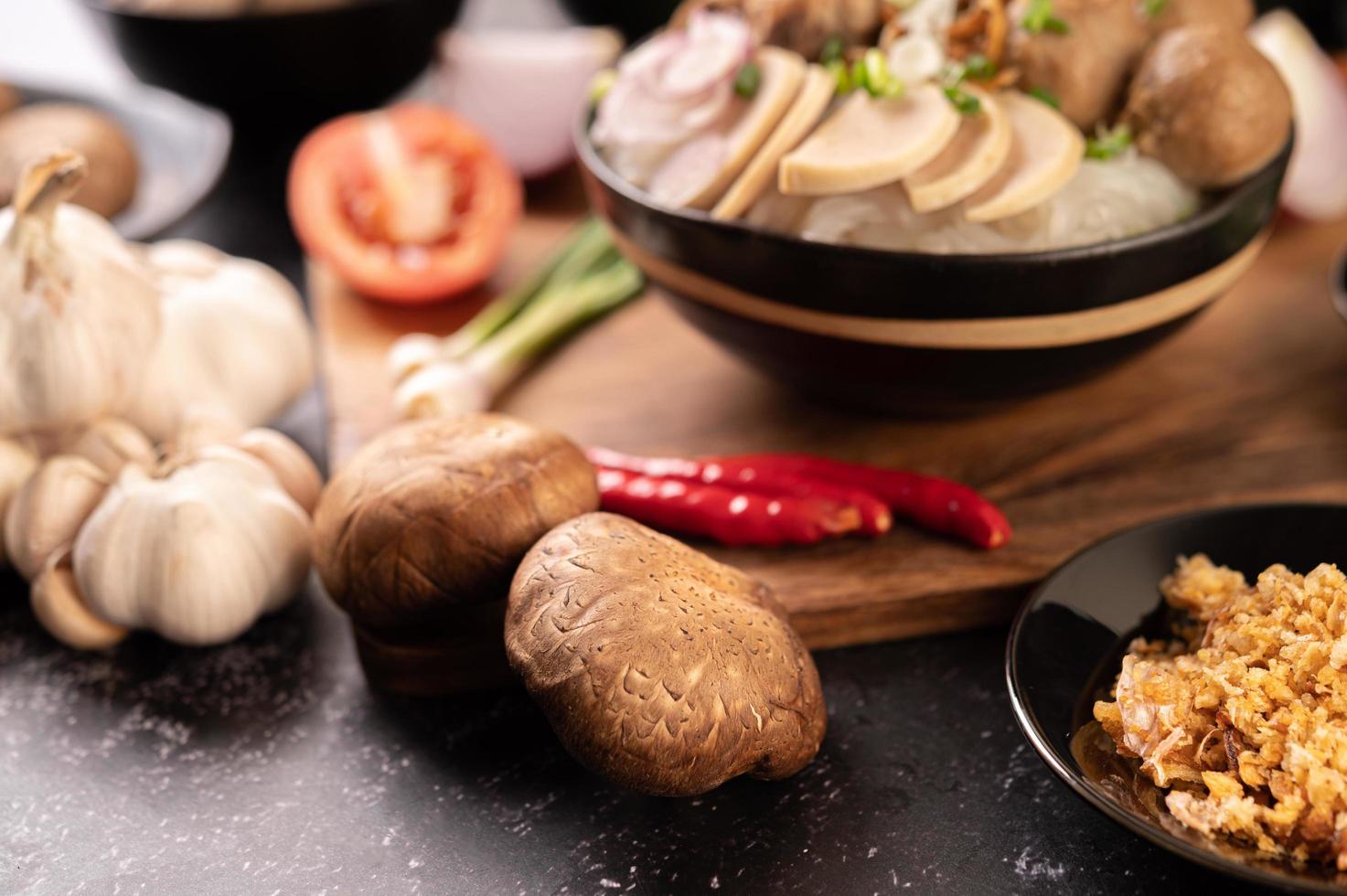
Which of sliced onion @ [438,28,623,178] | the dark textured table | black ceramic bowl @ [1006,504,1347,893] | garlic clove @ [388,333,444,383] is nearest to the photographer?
black ceramic bowl @ [1006,504,1347,893]

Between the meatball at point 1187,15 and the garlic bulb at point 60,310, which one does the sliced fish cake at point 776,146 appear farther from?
the garlic bulb at point 60,310

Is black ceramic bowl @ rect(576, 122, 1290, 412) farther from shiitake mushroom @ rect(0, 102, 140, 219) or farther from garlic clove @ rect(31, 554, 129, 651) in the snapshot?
shiitake mushroom @ rect(0, 102, 140, 219)

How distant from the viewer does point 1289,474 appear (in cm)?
208

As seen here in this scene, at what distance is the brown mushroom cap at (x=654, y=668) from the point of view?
1.42m

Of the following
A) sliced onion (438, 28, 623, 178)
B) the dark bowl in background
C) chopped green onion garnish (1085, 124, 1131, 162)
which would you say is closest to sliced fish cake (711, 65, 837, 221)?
chopped green onion garnish (1085, 124, 1131, 162)

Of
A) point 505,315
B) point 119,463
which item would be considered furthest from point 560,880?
point 505,315

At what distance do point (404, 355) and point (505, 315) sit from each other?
25 centimetres

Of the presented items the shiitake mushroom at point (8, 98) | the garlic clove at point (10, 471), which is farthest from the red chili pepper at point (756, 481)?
the shiitake mushroom at point (8, 98)

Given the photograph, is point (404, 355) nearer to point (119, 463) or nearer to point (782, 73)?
point (119, 463)

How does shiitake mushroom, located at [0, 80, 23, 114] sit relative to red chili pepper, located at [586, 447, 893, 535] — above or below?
below

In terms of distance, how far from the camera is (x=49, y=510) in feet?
6.10

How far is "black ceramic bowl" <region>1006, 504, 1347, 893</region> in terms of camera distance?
1.35m

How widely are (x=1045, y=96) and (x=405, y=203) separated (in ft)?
4.49

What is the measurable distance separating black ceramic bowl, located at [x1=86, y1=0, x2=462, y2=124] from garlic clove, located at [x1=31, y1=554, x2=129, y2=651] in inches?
59.1
